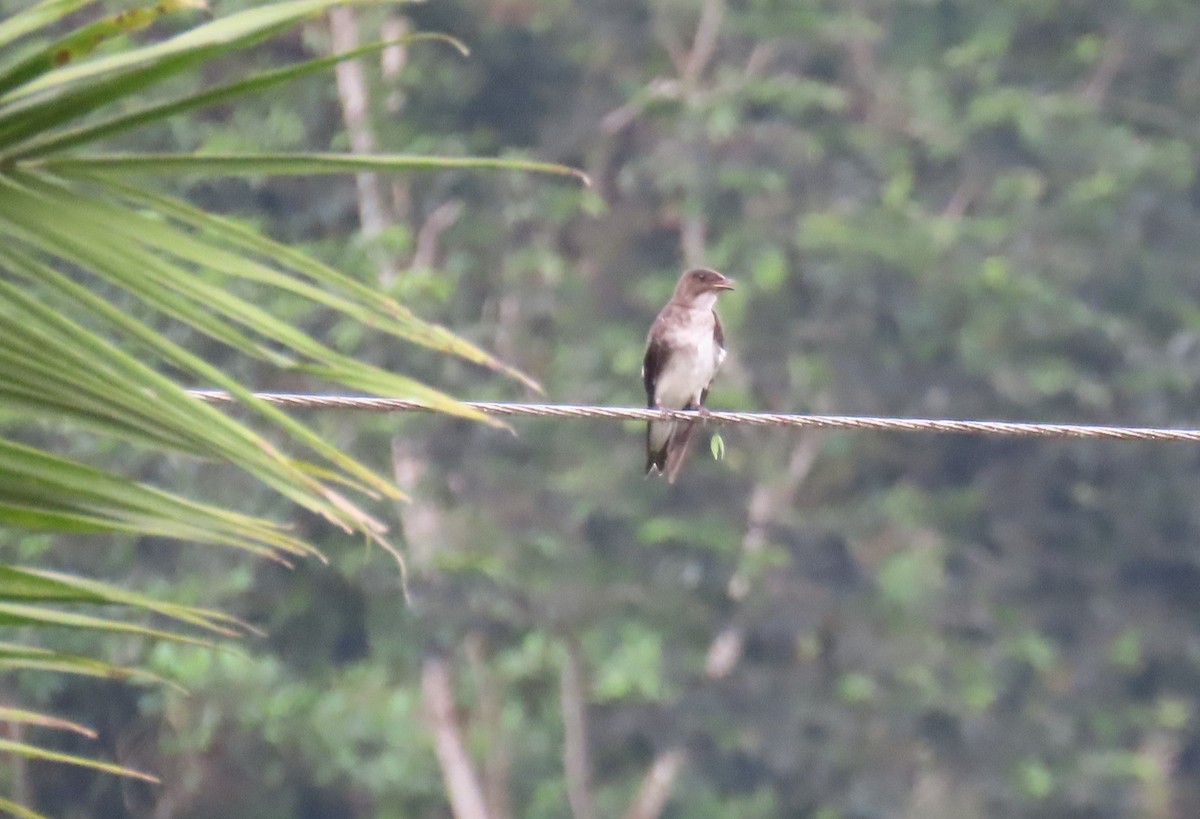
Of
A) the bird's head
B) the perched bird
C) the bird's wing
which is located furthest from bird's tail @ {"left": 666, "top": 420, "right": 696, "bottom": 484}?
the bird's head

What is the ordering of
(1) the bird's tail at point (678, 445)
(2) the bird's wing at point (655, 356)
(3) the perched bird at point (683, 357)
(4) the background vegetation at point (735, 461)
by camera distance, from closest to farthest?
(1) the bird's tail at point (678, 445) < (3) the perched bird at point (683, 357) < (2) the bird's wing at point (655, 356) < (4) the background vegetation at point (735, 461)

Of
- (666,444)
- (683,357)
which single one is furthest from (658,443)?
(683,357)

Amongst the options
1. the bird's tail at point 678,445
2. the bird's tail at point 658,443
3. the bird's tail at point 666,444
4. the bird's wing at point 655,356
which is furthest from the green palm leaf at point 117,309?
the bird's wing at point 655,356

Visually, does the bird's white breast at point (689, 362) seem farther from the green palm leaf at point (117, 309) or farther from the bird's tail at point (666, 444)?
the green palm leaf at point (117, 309)

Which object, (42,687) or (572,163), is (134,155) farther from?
(572,163)

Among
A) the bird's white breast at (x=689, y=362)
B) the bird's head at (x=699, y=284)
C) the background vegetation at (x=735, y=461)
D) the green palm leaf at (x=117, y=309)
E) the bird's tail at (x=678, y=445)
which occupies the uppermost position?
the background vegetation at (x=735, y=461)

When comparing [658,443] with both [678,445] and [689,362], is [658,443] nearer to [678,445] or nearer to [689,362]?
[678,445]

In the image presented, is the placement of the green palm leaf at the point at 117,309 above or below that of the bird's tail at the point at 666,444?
below

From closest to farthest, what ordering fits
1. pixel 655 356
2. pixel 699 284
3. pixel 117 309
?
pixel 117 309 → pixel 699 284 → pixel 655 356

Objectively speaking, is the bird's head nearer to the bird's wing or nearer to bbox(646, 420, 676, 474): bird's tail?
the bird's wing
